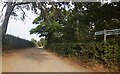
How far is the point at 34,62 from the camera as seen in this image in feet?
13.3

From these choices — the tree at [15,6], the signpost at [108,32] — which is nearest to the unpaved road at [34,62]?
the tree at [15,6]

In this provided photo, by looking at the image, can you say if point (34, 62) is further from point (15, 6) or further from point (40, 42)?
point (15, 6)

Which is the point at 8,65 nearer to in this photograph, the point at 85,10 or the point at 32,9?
the point at 32,9

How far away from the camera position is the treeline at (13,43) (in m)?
4.29

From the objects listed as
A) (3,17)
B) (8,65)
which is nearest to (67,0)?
(3,17)

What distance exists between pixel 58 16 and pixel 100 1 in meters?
1.08

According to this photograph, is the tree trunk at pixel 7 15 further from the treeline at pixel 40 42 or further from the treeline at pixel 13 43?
the treeline at pixel 40 42

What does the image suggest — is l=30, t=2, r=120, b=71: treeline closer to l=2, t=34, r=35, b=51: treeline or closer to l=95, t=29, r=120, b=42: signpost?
l=95, t=29, r=120, b=42: signpost

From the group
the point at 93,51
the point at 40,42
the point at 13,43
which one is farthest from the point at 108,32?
the point at 13,43

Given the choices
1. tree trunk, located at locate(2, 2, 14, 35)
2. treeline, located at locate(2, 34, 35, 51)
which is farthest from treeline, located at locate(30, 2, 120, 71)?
tree trunk, located at locate(2, 2, 14, 35)

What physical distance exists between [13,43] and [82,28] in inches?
61.7

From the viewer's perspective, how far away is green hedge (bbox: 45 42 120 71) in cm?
417

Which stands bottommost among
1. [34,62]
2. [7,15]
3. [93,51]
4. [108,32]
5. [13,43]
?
[34,62]

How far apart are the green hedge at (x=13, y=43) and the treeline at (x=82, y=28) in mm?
427
